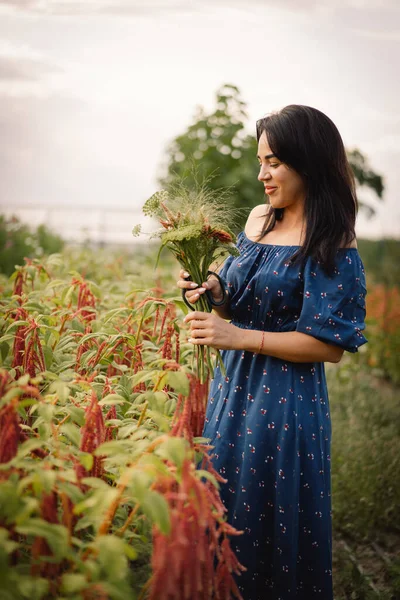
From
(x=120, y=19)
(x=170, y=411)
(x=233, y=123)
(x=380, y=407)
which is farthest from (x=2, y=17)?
(x=380, y=407)

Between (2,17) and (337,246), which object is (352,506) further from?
(2,17)

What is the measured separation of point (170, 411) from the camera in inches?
55.9

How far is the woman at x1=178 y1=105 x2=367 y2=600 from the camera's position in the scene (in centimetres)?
178

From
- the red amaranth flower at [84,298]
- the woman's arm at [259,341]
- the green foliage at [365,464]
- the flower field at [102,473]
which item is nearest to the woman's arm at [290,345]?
the woman's arm at [259,341]

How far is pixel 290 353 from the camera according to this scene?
5.85 ft

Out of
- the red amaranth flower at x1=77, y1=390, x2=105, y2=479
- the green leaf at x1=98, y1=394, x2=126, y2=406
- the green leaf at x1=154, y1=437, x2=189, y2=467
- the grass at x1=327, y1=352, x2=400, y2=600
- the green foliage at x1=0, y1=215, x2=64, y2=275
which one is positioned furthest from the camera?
the green foliage at x1=0, y1=215, x2=64, y2=275

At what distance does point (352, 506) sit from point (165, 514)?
2.75m

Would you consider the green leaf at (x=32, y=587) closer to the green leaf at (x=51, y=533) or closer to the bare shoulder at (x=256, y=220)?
the green leaf at (x=51, y=533)

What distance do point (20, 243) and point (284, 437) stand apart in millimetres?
4109

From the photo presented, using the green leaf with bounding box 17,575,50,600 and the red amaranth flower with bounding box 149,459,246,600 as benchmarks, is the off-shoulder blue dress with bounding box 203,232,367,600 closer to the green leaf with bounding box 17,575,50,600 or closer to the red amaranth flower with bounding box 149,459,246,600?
the red amaranth flower with bounding box 149,459,246,600

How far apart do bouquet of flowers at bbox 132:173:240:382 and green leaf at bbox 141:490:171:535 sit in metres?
0.77

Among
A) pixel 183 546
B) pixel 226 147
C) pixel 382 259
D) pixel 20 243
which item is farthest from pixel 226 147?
pixel 382 259

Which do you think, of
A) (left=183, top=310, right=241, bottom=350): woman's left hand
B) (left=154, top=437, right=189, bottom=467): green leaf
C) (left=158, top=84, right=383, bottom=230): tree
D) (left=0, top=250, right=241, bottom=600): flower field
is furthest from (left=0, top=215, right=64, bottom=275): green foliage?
(left=154, top=437, right=189, bottom=467): green leaf

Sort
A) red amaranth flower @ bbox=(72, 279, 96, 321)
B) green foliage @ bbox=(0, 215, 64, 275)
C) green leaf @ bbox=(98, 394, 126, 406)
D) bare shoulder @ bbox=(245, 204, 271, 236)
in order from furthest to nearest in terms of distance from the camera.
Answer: green foliage @ bbox=(0, 215, 64, 275) < red amaranth flower @ bbox=(72, 279, 96, 321) < bare shoulder @ bbox=(245, 204, 271, 236) < green leaf @ bbox=(98, 394, 126, 406)
